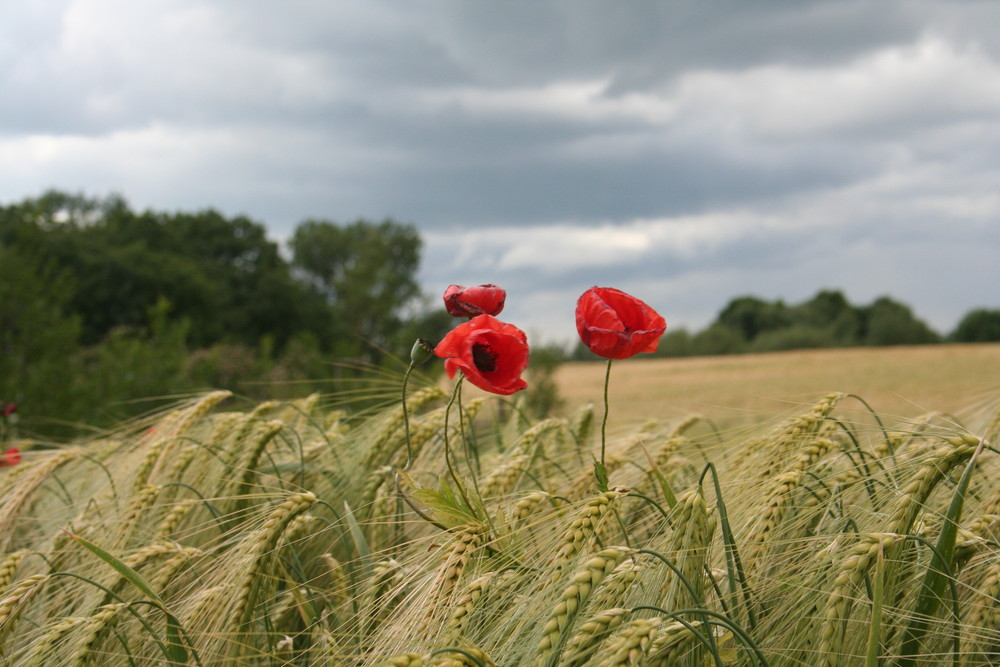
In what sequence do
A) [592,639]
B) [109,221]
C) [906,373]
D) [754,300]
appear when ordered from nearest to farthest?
[592,639]
[906,373]
[109,221]
[754,300]

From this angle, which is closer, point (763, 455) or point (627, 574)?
point (627, 574)

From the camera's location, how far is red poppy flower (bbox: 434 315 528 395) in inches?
48.8

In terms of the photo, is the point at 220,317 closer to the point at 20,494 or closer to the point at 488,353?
the point at 20,494

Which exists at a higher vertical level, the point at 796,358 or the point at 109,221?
the point at 109,221

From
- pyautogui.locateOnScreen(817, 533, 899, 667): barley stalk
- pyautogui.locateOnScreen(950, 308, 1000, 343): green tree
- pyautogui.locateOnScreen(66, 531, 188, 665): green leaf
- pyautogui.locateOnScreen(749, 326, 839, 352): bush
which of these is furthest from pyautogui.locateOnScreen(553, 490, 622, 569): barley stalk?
pyautogui.locateOnScreen(950, 308, 1000, 343): green tree

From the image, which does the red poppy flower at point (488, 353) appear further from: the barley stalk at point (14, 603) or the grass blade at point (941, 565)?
the barley stalk at point (14, 603)

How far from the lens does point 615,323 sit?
1.28 metres

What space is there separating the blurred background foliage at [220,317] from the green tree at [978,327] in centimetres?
8

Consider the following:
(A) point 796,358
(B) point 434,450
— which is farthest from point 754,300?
(B) point 434,450

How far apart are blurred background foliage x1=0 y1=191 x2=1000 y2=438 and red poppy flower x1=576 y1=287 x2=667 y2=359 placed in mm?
943

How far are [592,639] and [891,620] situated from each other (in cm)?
57

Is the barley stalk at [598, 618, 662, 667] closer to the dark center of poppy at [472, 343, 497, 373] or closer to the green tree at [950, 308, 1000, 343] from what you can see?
the dark center of poppy at [472, 343, 497, 373]

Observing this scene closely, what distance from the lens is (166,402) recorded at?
7234mm

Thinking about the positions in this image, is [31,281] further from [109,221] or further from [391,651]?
[109,221]
